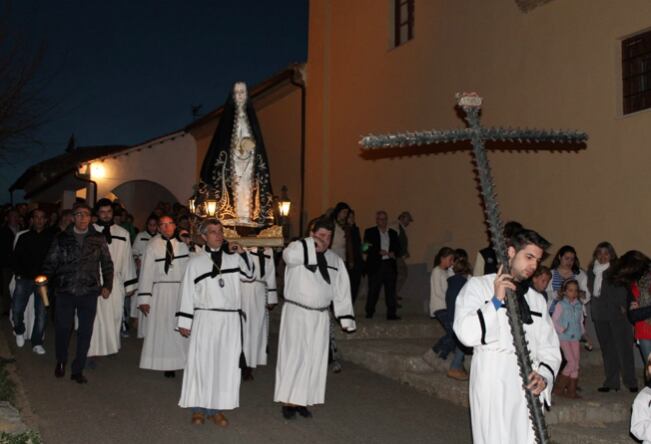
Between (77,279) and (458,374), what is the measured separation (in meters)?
4.80

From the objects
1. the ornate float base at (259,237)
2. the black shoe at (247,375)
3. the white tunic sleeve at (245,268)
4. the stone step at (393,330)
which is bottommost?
the black shoe at (247,375)

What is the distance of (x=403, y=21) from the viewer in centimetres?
1712

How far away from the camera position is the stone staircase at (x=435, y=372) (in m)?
8.07

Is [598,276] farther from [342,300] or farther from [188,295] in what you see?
[188,295]

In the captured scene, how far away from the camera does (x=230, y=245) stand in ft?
27.0

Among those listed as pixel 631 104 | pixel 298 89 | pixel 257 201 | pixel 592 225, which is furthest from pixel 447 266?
pixel 298 89

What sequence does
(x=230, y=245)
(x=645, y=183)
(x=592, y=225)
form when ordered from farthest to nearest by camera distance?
(x=592, y=225) → (x=645, y=183) → (x=230, y=245)

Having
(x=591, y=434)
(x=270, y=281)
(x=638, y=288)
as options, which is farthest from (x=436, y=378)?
(x=270, y=281)

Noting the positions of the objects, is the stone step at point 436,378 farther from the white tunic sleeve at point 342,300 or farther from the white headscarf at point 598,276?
the white tunic sleeve at point 342,300

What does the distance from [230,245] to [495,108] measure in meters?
7.18

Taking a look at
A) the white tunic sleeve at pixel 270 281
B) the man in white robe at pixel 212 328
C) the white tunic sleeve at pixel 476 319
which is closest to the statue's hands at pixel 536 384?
the white tunic sleeve at pixel 476 319

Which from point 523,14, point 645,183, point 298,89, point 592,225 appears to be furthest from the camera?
point 298,89

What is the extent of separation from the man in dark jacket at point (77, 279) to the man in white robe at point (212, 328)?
2264 millimetres

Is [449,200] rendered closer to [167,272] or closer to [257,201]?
[257,201]
